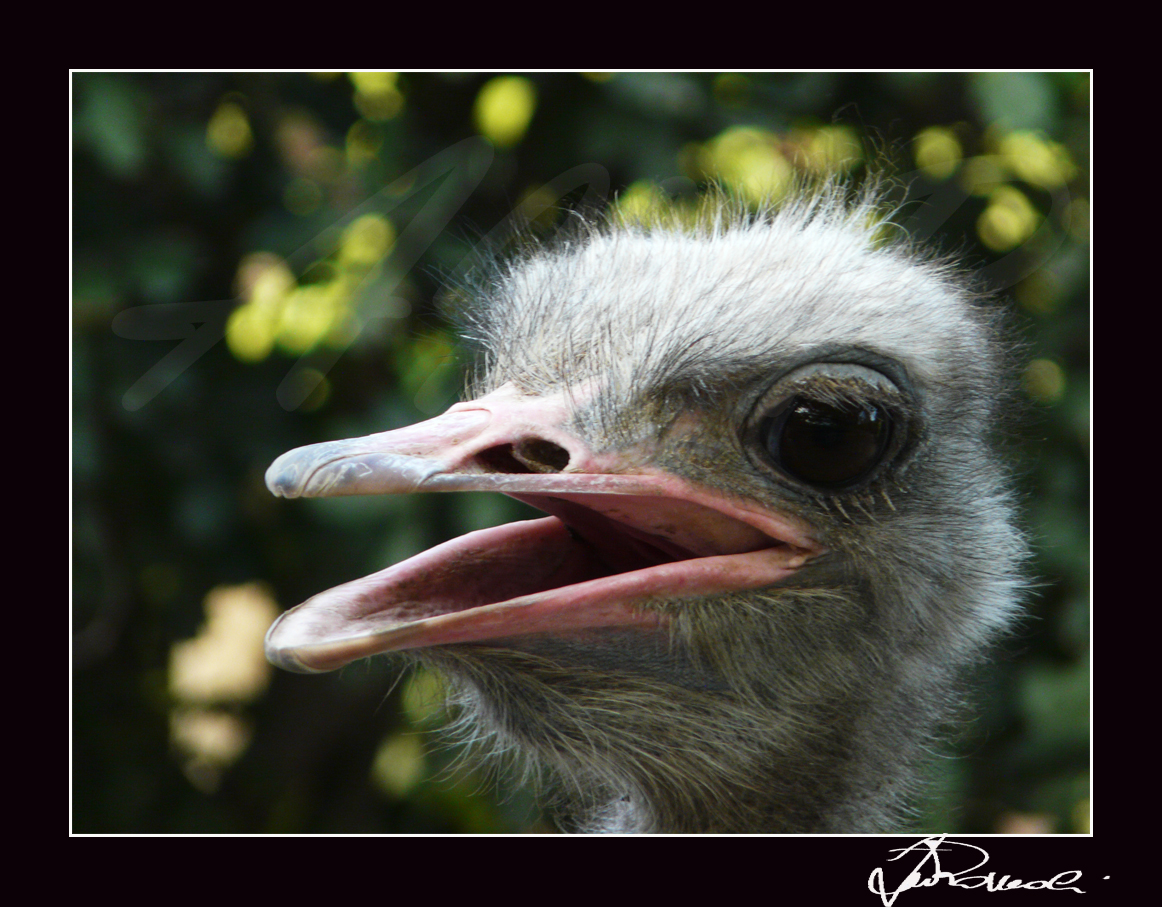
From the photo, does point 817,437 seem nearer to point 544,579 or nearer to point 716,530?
point 716,530

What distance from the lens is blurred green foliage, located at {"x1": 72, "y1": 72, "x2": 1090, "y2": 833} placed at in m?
1.90

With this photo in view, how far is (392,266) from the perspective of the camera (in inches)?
77.3

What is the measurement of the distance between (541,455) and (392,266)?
1.03 m

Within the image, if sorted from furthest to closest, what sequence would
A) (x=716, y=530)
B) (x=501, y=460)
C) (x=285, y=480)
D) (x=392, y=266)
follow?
(x=392, y=266) < (x=716, y=530) < (x=501, y=460) < (x=285, y=480)

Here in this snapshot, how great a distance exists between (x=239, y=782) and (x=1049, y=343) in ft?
6.50

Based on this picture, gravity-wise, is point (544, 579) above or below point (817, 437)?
below

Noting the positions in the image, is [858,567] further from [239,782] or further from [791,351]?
[239,782]

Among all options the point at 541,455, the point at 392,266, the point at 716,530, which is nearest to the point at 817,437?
the point at 716,530

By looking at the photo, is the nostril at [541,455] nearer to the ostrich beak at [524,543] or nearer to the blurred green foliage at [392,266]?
the ostrich beak at [524,543]

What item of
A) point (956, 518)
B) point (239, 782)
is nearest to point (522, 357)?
point (956, 518)

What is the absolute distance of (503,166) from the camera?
209 cm

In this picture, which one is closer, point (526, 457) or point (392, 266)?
point (526, 457)

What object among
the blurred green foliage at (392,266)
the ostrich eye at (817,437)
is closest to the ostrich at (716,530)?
the ostrich eye at (817,437)

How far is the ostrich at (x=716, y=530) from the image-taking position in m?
1.01
